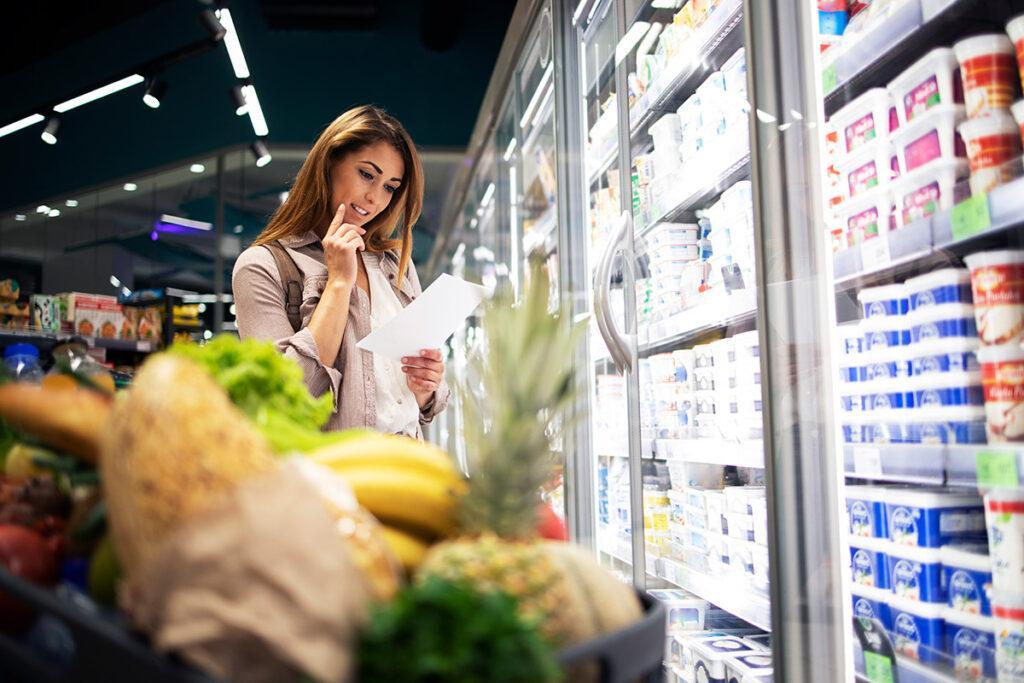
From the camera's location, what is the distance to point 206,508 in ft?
1.53

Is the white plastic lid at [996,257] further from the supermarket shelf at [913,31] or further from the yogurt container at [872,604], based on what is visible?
the yogurt container at [872,604]

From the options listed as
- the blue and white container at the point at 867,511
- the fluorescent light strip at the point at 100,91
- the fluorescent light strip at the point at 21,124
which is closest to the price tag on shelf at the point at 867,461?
the blue and white container at the point at 867,511

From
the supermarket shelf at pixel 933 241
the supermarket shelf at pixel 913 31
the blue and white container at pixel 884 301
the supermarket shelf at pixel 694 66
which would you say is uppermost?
the supermarket shelf at pixel 694 66

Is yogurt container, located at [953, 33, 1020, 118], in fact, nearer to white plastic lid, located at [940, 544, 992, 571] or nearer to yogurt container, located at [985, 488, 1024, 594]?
yogurt container, located at [985, 488, 1024, 594]

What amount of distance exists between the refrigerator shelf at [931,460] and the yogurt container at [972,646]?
229mm

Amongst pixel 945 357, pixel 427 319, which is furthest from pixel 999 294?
pixel 427 319

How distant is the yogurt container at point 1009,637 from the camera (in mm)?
1285

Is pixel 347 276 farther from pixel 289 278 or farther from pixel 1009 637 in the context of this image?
pixel 1009 637

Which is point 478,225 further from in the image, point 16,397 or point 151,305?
point 16,397

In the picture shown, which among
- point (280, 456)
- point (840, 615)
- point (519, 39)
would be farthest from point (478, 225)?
point (280, 456)

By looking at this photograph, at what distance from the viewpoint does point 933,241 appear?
1.37 metres

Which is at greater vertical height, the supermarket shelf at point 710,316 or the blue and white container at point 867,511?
the supermarket shelf at point 710,316

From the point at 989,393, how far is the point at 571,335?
1073 mm

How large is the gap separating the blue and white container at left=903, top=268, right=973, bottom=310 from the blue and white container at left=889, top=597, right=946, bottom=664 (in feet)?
1.82
